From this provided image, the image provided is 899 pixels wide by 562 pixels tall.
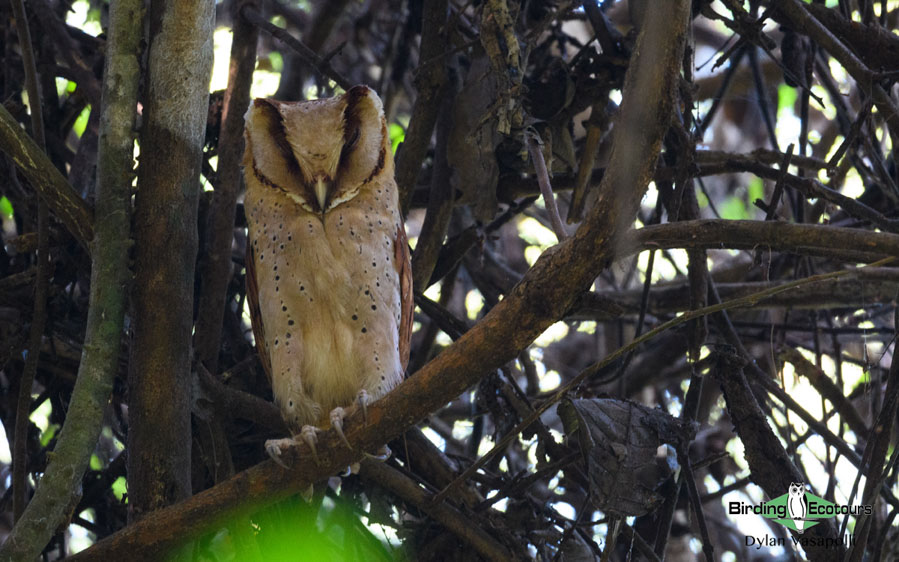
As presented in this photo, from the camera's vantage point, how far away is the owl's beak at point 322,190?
3098mm

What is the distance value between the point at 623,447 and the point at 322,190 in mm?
1419

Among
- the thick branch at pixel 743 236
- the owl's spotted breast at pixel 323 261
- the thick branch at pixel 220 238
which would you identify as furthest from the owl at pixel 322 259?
the thick branch at pixel 743 236

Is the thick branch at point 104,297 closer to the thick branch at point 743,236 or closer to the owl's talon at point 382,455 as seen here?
the owl's talon at point 382,455

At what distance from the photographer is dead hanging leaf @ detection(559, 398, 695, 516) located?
8.57 feet

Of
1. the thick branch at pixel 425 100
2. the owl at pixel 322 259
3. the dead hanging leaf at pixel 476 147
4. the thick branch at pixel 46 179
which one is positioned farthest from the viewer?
the thick branch at pixel 425 100

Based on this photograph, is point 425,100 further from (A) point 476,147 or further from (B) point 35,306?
(B) point 35,306

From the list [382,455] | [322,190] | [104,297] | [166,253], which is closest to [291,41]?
[322,190]

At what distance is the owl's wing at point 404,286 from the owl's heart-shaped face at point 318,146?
30 centimetres

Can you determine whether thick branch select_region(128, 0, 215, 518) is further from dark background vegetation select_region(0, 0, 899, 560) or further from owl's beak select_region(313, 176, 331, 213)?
owl's beak select_region(313, 176, 331, 213)

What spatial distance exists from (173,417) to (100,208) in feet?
2.48

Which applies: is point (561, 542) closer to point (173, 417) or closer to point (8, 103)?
point (173, 417)

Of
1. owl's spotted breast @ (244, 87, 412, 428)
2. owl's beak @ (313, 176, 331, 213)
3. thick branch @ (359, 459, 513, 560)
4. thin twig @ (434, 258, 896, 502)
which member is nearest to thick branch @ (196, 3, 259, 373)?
owl's spotted breast @ (244, 87, 412, 428)

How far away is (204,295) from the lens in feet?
11.6

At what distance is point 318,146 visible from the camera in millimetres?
3150
